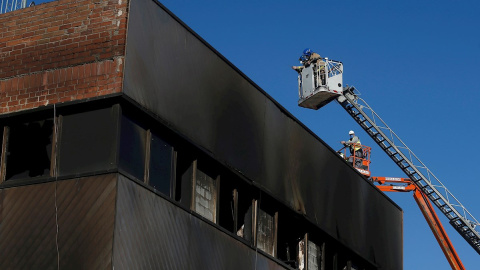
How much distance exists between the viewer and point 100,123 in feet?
50.7

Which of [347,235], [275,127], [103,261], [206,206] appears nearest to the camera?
[103,261]

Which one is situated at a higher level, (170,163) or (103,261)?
(170,163)

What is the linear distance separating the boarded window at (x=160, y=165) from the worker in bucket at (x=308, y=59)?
38.3 meters

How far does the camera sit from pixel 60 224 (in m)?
14.9

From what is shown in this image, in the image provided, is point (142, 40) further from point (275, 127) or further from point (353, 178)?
Result: point (353, 178)

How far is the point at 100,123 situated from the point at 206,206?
3.41 m

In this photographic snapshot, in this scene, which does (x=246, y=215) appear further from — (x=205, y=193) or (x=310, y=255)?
(x=310, y=255)

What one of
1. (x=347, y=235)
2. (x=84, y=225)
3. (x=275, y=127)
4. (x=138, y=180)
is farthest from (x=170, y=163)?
(x=347, y=235)

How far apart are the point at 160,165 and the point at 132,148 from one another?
99cm

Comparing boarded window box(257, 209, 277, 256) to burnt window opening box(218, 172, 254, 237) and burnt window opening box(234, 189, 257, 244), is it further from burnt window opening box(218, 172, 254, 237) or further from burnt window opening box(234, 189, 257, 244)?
burnt window opening box(218, 172, 254, 237)

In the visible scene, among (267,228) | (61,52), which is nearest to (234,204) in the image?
(267,228)

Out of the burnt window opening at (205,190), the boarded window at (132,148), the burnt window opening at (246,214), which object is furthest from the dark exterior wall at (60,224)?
the burnt window opening at (246,214)

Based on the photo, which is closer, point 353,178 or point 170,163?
point 170,163

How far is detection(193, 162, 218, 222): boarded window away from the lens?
17.7 meters
